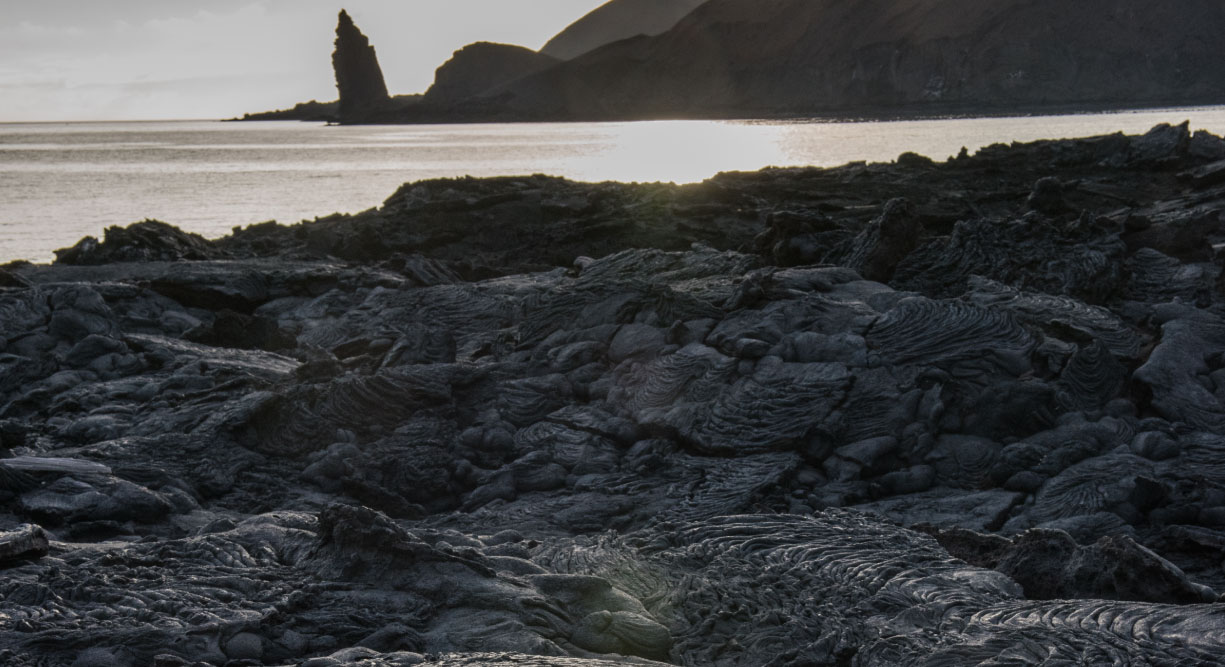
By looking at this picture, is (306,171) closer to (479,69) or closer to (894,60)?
(894,60)

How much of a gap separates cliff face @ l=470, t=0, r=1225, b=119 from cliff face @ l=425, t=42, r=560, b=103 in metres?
20.5

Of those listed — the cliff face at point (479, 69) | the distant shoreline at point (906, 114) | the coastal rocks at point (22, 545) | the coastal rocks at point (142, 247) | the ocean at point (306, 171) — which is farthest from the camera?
the cliff face at point (479, 69)

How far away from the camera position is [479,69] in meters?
185

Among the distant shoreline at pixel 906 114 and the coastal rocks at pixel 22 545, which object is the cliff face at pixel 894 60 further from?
the coastal rocks at pixel 22 545

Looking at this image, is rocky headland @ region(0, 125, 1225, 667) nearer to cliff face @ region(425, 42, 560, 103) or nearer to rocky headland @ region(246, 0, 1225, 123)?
rocky headland @ region(246, 0, 1225, 123)

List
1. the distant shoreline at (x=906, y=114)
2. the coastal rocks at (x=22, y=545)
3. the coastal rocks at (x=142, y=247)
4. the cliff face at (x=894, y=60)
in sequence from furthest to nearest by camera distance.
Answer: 1. the cliff face at (x=894, y=60)
2. the distant shoreline at (x=906, y=114)
3. the coastal rocks at (x=142, y=247)
4. the coastal rocks at (x=22, y=545)

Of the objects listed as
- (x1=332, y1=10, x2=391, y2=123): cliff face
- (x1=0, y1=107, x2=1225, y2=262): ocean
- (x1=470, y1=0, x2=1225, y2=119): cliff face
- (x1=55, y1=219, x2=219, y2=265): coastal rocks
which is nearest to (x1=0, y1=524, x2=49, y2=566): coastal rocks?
(x1=55, y1=219, x2=219, y2=265): coastal rocks

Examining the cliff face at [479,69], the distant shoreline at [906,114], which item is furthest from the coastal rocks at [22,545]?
the cliff face at [479,69]

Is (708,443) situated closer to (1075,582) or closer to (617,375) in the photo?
(617,375)

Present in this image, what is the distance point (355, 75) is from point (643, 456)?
155 meters

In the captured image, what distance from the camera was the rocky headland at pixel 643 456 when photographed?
412 centimetres

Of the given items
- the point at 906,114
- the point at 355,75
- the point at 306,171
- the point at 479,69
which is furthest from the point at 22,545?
the point at 479,69

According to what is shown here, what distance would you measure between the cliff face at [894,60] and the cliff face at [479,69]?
20.5 m

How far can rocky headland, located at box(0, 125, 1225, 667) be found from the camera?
4.12 meters
